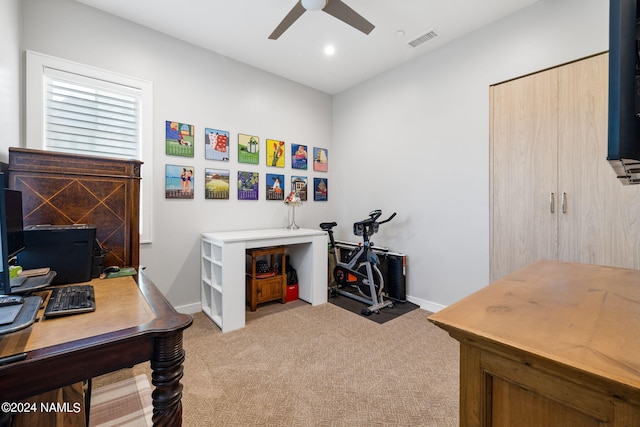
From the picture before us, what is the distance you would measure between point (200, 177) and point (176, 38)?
4.97ft

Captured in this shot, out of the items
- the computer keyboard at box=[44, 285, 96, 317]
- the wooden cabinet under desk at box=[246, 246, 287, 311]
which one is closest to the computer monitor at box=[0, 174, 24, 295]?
the computer keyboard at box=[44, 285, 96, 317]

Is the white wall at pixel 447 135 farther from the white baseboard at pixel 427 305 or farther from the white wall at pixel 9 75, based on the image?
the white wall at pixel 9 75

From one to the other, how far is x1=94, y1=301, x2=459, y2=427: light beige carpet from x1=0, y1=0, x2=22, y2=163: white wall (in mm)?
1842

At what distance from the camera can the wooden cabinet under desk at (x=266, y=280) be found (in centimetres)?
315

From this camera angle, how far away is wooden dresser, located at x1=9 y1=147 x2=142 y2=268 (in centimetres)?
174

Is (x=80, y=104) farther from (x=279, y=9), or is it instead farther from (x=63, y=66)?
(x=279, y=9)

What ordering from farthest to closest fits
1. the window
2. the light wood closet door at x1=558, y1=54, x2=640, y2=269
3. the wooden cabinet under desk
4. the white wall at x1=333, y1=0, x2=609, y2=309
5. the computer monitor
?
the wooden cabinet under desk
the white wall at x1=333, y1=0, x2=609, y2=309
the window
the light wood closet door at x1=558, y1=54, x2=640, y2=269
the computer monitor

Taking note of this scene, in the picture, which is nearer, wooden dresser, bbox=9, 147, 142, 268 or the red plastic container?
wooden dresser, bbox=9, 147, 142, 268

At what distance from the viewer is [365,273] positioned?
137 inches

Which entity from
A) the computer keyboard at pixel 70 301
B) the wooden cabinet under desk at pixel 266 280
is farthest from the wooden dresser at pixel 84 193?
the wooden cabinet under desk at pixel 266 280

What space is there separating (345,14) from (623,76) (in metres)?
2.21

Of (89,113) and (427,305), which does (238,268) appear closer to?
(89,113)

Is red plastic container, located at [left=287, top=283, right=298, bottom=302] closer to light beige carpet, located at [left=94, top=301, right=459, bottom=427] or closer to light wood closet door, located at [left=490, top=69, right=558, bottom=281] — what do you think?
light beige carpet, located at [left=94, top=301, right=459, bottom=427]

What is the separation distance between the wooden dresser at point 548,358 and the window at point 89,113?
299 centimetres
